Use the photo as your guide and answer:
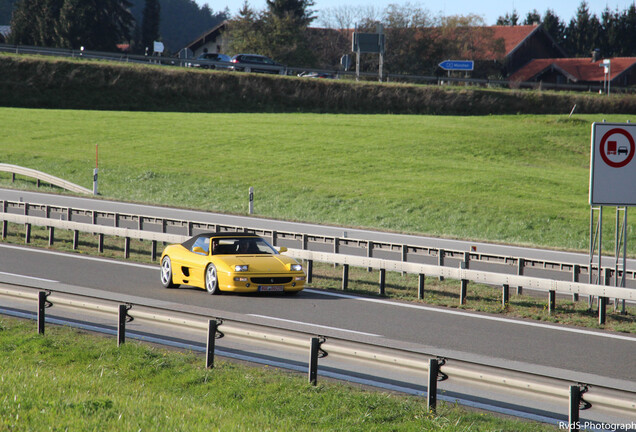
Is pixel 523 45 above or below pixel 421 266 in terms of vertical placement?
above

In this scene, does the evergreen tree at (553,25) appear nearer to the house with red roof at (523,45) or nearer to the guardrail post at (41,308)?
the house with red roof at (523,45)

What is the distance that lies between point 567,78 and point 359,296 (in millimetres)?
78422

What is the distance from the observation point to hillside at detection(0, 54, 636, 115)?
61.3 m

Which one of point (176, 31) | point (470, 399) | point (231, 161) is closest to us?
point (470, 399)

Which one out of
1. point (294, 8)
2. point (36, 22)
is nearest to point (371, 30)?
point (294, 8)

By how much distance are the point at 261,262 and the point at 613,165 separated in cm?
625

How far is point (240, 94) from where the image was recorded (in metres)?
62.9

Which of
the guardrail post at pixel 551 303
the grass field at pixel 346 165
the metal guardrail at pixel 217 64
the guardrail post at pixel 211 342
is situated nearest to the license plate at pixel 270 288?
the guardrail post at pixel 551 303

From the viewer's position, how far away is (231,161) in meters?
39.2

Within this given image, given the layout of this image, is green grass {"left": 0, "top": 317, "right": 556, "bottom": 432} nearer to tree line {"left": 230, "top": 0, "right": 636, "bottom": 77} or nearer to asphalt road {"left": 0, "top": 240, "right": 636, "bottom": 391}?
asphalt road {"left": 0, "top": 240, "right": 636, "bottom": 391}

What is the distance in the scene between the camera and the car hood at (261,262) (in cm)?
1425

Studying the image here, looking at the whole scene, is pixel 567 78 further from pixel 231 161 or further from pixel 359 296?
pixel 359 296

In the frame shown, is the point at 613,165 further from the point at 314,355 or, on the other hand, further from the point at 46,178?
the point at 46,178

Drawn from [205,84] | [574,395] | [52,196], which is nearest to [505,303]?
[574,395]
